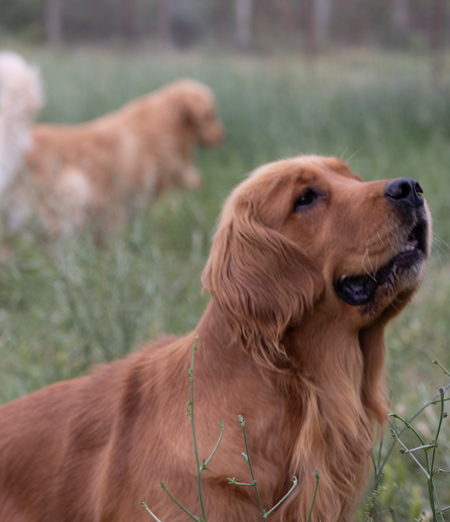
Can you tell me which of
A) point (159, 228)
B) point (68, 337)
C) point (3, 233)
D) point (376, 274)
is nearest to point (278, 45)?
point (159, 228)

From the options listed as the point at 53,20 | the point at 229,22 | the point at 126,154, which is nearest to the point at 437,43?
the point at 126,154

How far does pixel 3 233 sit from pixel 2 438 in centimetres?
336

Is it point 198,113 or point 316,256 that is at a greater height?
point 316,256

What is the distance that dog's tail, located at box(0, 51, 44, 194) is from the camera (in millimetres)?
5715

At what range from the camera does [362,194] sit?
195 cm

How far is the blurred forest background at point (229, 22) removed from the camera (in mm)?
16156

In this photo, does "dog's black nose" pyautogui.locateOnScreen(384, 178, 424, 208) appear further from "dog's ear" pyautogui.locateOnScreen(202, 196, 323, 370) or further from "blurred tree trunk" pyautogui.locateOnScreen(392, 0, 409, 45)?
"blurred tree trunk" pyautogui.locateOnScreen(392, 0, 409, 45)

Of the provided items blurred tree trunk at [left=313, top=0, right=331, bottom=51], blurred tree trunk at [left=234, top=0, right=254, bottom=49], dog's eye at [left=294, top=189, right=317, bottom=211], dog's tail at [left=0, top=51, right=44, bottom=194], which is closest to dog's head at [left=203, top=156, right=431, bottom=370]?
dog's eye at [left=294, top=189, right=317, bottom=211]

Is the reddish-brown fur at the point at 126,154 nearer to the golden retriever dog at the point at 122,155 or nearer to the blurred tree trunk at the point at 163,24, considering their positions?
the golden retriever dog at the point at 122,155

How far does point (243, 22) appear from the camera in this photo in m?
20.0

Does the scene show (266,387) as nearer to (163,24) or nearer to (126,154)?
(126,154)

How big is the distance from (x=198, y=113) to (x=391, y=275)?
6.63 meters

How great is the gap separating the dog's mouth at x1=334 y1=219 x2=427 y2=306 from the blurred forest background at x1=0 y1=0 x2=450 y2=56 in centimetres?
1028

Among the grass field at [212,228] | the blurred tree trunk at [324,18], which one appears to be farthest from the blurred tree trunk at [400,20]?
the grass field at [212,228]
